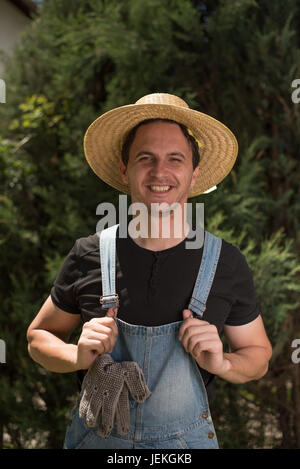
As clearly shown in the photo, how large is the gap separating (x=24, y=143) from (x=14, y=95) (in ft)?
1.88

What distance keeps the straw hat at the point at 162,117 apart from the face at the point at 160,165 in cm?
7

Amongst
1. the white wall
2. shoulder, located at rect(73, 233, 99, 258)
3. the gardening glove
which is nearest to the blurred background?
shoulder, located at rect(73, 233, 99, 258)

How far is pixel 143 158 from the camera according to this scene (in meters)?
1.79

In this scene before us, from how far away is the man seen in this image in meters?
1.65

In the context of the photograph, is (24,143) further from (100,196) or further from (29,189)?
(100,196)

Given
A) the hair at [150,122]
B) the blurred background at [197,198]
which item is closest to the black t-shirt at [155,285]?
the hair at [150,122]

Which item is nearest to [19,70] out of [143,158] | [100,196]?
[100,196]

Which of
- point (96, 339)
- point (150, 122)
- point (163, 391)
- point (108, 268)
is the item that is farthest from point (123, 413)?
point (150, 122)

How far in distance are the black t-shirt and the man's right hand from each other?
5.8 inches

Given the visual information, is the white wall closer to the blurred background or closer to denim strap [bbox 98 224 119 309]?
the blurred background

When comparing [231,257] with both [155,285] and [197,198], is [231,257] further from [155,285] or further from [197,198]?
[197,198]

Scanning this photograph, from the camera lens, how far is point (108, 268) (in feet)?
5.88

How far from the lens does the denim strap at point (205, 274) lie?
172 centimetres

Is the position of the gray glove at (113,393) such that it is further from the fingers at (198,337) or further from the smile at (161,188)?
the smile at (161,188)
